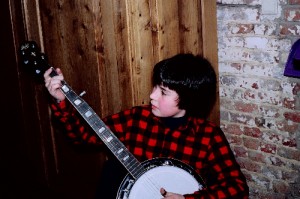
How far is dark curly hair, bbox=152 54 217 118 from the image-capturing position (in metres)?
1.98

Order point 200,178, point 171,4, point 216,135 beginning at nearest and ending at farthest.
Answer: point 200,178, point 216,135, point 171,4

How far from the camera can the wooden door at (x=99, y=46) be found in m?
2.16

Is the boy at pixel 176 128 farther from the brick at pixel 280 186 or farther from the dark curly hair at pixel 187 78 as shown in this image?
the brick at pixel 280 186

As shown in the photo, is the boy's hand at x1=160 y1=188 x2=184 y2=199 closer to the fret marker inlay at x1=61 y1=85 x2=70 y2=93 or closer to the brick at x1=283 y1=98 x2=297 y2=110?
the fret marker inlay at x1=61 y1=85 x2=70 y2=93

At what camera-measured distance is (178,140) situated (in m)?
2.04

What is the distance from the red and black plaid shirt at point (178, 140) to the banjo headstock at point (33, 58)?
21cm

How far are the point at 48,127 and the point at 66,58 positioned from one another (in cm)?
65

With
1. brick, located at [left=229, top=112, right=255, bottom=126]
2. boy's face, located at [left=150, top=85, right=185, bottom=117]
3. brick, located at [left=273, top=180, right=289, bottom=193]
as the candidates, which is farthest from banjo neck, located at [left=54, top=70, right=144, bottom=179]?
brick, located at [left=273, top=180, right=289, bottom=193]

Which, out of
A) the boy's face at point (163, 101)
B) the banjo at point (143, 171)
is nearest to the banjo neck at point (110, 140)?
the banjo at point (143, 171)

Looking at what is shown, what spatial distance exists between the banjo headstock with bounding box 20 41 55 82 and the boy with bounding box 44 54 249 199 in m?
0.04

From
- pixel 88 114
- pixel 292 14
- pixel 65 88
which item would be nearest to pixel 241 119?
pixel 292 14

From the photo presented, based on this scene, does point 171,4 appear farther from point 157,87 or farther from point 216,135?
point 216,135

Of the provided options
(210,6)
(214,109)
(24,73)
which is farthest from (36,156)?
(210,6)

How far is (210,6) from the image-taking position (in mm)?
2414
